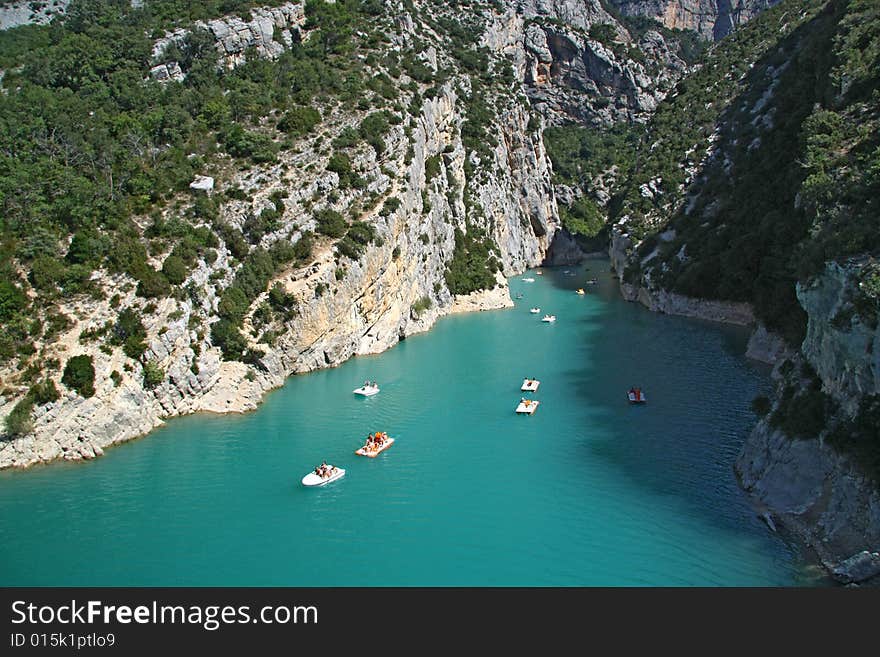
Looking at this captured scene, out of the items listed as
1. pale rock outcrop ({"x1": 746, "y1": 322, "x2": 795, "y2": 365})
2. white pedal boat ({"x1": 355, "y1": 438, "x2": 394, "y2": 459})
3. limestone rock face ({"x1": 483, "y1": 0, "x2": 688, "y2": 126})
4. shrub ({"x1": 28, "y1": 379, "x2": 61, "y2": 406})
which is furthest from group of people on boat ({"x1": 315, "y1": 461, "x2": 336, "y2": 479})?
limestone rock face ({"x1": 483, "y1": 0, "x2": 688, "y2": 126})

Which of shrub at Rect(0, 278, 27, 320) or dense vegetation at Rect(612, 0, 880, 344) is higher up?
dense vegetation at Rect(612, 0, 880, 344)

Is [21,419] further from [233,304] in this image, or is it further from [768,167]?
[768,167]

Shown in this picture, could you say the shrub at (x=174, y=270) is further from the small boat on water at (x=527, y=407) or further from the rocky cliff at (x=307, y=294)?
the small boat on water at (x=527, y=407)

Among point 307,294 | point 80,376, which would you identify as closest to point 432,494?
point 80,376

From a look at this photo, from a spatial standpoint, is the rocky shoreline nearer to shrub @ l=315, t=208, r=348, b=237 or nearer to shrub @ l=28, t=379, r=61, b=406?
shrub @ l=28, t=379, r=61, b=406

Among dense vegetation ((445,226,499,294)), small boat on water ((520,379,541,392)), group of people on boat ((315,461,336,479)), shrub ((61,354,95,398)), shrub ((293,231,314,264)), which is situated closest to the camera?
group of people on boat ((315,461,336,479))

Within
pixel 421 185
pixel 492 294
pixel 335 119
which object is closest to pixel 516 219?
pixel 492 294
